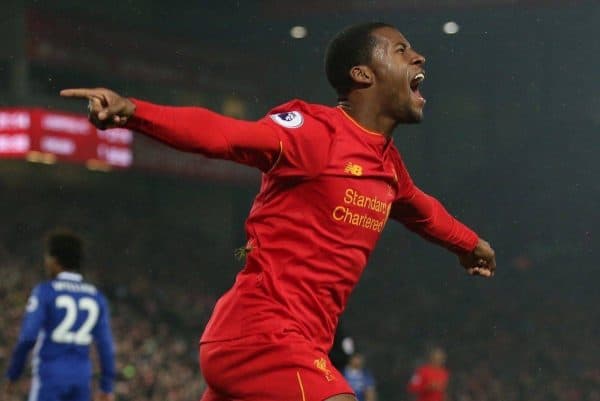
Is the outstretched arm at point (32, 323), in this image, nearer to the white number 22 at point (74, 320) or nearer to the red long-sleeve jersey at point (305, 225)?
the white number 22 at point (74, 320)

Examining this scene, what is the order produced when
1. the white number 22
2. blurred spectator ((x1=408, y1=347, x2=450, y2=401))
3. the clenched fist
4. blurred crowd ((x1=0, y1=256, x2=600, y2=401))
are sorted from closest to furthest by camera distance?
the clenched fist → the white number 22 → blurred spectator ((x1=408, y1=347, x2=450, y2=401)) → blurred crowd ((x1=0, y1=256, x2=600, y2=401))

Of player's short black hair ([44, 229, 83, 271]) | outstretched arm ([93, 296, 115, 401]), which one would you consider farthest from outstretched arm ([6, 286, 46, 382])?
outstretched arm ([93, 296, 115, 401])

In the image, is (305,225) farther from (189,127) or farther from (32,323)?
(32,323)

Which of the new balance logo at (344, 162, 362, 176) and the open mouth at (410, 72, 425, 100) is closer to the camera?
the new balance logo at (344, 162, 362, 176)

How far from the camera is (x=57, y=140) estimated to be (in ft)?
76.3

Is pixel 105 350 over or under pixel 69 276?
under

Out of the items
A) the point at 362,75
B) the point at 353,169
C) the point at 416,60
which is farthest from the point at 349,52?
the point at 353,169

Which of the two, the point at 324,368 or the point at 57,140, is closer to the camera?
the point at 324,368

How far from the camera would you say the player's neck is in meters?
3.75

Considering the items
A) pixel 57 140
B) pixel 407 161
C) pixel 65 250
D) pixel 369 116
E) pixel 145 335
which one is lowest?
pixel 369 116

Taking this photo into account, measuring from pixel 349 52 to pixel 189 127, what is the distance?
0.94 meters

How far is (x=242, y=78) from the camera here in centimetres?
2919

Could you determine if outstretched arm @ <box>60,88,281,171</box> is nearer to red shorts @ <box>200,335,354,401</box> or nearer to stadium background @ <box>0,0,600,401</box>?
red shorts @ <box>200,335,354,401</box>

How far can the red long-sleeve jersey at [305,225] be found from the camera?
344 centimetres
